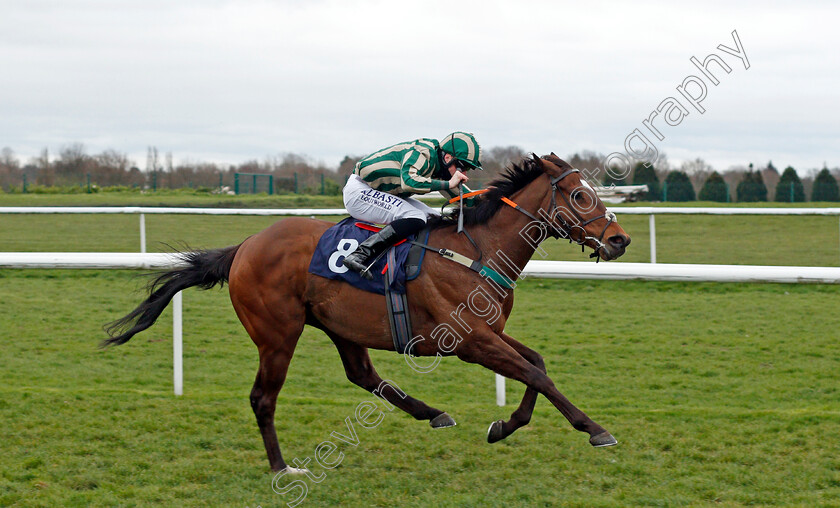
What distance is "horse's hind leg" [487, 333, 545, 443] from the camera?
4152 millimetres

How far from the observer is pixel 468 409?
17.5 feet

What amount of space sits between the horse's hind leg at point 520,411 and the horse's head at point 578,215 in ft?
2.12

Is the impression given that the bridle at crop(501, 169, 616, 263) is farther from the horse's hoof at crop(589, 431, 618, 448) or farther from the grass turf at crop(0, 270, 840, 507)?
the grass turf at crop(0, 270, 840, 507)

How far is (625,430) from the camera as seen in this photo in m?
4.80

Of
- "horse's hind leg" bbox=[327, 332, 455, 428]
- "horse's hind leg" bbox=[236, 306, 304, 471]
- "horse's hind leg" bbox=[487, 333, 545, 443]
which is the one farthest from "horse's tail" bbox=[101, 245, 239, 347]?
"horse's hind leg" bbox=[487, 333, 545, 443]

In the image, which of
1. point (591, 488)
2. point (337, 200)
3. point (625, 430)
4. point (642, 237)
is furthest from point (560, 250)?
point (591, 488)

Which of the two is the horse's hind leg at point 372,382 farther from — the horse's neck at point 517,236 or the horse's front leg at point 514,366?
the horse's neck at point 517,236

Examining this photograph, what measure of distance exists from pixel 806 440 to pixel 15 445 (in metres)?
4.46

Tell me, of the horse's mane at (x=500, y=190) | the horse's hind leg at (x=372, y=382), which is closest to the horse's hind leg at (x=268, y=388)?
the horse's hind leg at (x=372, y=382)

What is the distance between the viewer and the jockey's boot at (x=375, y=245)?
4180mm

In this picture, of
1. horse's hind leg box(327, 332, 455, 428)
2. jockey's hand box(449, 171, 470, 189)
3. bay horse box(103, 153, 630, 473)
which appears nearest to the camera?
bay horse box(103, 153, 630, 473)

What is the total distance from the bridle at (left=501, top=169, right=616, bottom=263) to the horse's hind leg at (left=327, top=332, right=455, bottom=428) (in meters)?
1.22

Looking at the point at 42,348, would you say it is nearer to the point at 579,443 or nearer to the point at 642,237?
the point at 579,443

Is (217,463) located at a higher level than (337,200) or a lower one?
lower
